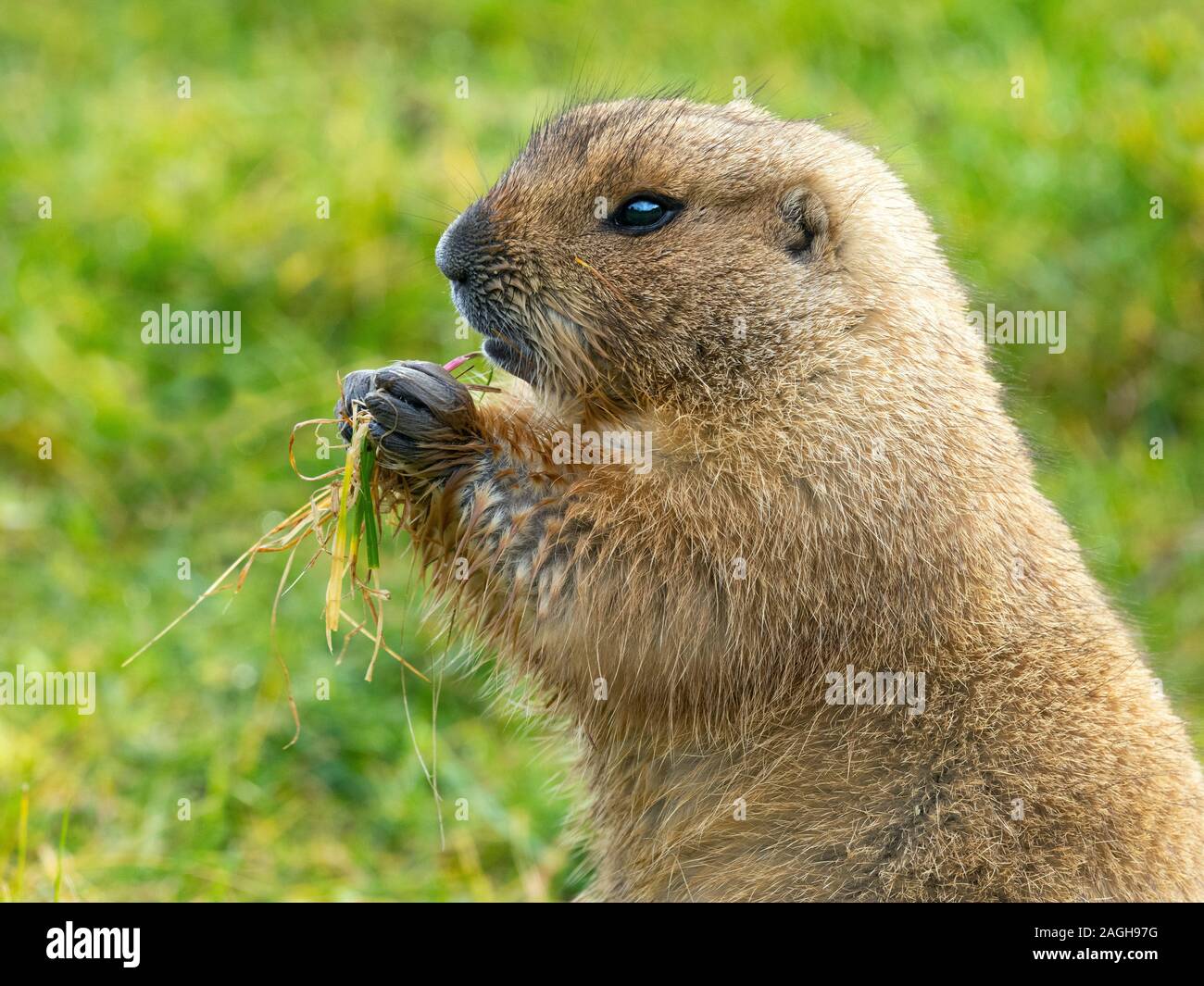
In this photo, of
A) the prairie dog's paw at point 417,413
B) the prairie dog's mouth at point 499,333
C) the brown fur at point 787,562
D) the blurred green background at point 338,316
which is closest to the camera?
the brown fur at point 787,562

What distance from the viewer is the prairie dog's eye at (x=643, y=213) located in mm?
4621

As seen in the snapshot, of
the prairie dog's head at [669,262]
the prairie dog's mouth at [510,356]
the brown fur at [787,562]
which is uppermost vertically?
the prairie dog's head at [669,262]

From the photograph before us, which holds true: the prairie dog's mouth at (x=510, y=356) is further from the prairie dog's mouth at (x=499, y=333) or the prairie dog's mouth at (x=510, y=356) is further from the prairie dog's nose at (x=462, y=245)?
the prairie dog's nose at (x=462, y=245)

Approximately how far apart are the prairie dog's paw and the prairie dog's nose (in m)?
0.35

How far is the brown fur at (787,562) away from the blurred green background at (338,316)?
0.79m

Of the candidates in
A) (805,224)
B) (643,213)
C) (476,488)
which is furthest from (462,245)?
(805,224)

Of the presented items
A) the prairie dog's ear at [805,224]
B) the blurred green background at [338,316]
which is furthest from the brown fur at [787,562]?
the blurred green background at [338,316]

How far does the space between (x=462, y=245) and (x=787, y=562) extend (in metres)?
1.41

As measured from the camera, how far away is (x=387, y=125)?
9.77 metres

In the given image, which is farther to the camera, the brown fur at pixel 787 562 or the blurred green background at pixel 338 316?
the blurred green background at pixel 338 316

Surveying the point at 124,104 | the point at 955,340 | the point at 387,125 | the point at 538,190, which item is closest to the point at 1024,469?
the point at 955,340

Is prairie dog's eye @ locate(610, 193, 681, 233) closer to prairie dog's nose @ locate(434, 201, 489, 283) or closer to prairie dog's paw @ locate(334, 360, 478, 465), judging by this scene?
prairie dog's nose @ locate(434, 201, 489, 283)

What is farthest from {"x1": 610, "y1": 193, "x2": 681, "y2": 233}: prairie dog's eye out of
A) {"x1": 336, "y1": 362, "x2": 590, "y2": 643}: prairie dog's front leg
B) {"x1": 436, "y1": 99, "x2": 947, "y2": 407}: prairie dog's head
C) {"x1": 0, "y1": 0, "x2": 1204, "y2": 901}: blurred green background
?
{"x1": 0, "y1": 0, "x2": 1204, "y2": 901}: blurred green background

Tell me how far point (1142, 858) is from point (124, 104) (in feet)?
27.4
